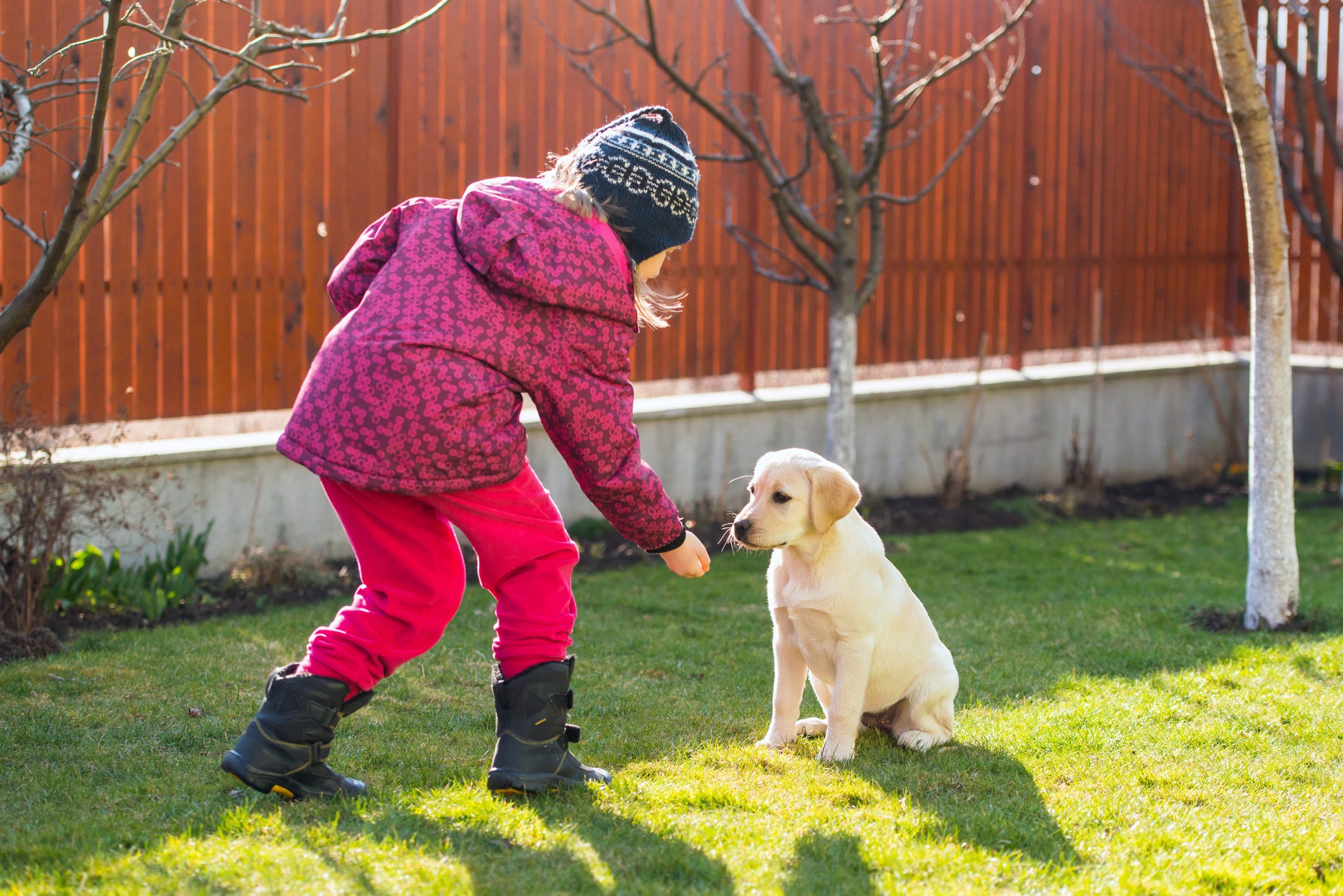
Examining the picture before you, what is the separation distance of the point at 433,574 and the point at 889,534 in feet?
16.8

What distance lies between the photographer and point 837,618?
3762mm

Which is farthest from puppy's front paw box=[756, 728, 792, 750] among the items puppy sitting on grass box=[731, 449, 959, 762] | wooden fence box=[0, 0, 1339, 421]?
wooden fence box=[0, 0, 1339, 421]

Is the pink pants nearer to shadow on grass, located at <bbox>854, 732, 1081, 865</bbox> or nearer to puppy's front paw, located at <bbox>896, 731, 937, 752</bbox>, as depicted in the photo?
shadow on grass, located at <bbox>854, 732, 1081, 865</bbox>

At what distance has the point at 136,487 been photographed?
17.9 feet

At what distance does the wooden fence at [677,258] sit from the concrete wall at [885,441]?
368 mm

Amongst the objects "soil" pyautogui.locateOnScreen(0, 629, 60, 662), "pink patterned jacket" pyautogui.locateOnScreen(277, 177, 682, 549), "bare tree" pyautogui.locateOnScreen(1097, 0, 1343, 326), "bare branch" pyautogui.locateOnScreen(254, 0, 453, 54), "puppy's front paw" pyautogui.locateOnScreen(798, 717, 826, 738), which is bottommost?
"puppy's front paw" pyautogui.locateOnScreen(798, 717, 826, 738)

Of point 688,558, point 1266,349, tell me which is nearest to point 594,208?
point 688,558

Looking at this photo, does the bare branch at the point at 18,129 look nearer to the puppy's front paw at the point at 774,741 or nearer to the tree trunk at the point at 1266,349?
the puppy's front paw at the point at 774,741

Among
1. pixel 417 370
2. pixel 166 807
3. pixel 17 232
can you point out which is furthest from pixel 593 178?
pixel 17 232

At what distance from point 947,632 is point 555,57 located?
415 centimetres

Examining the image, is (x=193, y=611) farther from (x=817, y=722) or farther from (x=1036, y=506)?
(x=1036, y=506)

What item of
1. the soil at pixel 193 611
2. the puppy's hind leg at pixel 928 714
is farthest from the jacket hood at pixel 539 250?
the soil at pixel 193 611

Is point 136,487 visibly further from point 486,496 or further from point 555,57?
point 555,57

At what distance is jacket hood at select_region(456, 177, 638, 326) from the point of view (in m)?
2.96
